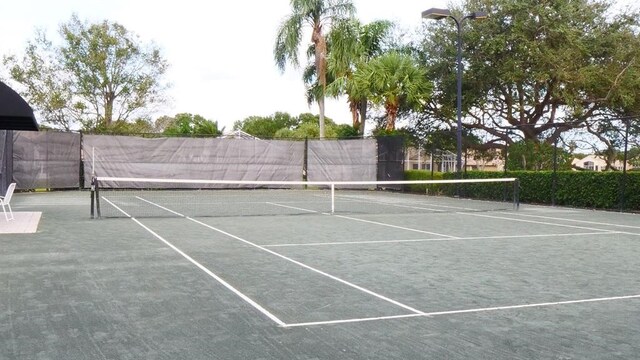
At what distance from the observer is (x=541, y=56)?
27.6 metres

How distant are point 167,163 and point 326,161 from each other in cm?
737

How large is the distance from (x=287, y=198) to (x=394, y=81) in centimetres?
1004

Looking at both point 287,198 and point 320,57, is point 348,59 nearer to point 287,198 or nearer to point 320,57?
point 320,57

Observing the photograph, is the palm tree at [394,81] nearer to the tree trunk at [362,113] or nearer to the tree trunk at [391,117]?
the tree trunk at [391,117]

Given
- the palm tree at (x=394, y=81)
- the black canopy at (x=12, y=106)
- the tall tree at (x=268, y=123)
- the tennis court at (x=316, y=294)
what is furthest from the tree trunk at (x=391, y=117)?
the tall tree at (x=268, y=123)

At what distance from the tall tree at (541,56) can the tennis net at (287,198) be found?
3827mm

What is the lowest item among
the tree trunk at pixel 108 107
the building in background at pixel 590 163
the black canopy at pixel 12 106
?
the building in background at pixel 590 163

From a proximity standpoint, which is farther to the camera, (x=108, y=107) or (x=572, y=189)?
(x=108, y=107)

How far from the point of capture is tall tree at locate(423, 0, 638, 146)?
27.7m

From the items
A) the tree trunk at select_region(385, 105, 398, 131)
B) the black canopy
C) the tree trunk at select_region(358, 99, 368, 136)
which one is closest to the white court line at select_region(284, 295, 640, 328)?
the black canopy

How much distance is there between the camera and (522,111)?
3108 centimetres

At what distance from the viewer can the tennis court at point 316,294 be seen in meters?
4.19

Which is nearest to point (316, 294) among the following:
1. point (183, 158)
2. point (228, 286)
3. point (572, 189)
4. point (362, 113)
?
point (228, 286)

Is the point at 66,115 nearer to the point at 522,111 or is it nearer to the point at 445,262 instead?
the point at 522,111
